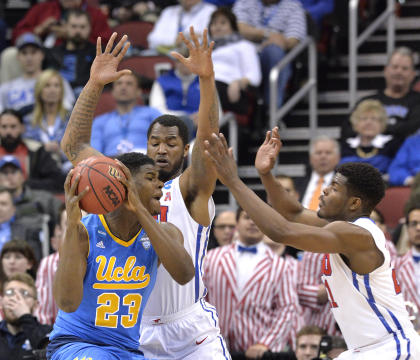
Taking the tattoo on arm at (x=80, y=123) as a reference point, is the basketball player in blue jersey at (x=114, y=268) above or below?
below

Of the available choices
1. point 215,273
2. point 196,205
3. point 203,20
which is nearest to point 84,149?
point 196,205

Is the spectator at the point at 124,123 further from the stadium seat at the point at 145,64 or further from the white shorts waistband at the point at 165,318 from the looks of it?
the white shorts waistband at the point at 165,318

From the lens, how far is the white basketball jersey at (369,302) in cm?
574

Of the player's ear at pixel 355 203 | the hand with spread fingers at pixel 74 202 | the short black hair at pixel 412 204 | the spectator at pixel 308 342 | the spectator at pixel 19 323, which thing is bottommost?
the spectator at pixel 308 342

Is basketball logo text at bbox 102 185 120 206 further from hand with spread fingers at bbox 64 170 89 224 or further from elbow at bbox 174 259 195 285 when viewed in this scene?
elbow at bbox 174 259 195 285

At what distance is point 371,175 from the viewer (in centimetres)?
583

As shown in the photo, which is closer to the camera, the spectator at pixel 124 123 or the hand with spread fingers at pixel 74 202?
the hand with spread fingers at pixel 74 202

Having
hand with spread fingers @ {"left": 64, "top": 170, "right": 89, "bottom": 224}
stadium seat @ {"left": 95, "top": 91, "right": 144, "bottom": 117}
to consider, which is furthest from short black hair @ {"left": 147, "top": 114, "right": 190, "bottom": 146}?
stadium seat @ {"left": 95, "top": 91, "right": 144, "bottom": 117}

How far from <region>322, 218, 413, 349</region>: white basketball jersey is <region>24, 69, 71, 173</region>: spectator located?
243 inches

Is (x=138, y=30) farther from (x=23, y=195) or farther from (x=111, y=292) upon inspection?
(x=111, y=292)

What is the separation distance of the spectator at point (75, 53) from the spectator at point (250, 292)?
14.3 feet

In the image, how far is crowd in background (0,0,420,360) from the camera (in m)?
8.62

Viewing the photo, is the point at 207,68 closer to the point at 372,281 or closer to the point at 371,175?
the point at 371,175

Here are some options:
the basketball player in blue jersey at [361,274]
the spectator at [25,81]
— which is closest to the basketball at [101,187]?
the basketball player in blue jersey at [361,274]
